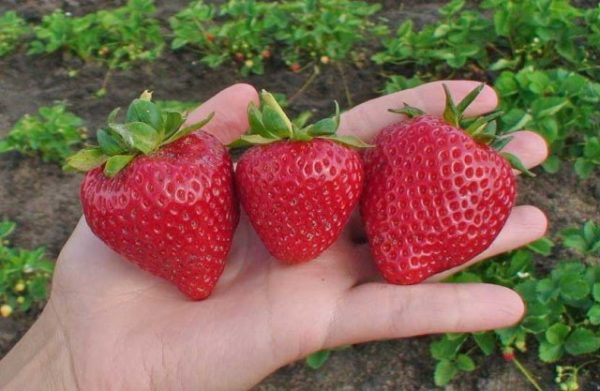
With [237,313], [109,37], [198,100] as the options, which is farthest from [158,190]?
[109,37]

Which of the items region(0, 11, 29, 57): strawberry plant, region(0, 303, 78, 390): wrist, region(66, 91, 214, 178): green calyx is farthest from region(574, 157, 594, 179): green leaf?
region(0, 11, 29, 57): strawberry plant

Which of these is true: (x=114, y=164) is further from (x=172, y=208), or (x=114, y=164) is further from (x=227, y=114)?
(x=227, y=114)

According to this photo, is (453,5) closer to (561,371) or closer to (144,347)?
(561,371)

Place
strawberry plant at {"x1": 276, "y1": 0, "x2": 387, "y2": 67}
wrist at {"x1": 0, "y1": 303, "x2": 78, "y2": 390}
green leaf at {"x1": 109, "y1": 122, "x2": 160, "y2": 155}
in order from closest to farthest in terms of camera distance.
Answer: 1. green leaf at {"x1": 109, "y1": 122, "x2": 160, "y2": 155}
2. wrist at {"x1": 0, "y1": 303, "x2": 78, "y2": 390}
3. strawberry plant at {"x1": 276, "y1": 0, "x2": 387, "y2": 67}

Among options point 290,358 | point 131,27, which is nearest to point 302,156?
point 290,358

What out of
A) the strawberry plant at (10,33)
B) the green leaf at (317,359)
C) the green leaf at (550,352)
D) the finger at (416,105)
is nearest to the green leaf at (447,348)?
the green leaf at (550,352)

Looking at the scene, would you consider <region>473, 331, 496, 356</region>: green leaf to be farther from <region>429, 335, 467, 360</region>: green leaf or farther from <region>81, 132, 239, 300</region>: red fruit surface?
<region>81, 132, 239, 300</region>: red fruit surface
